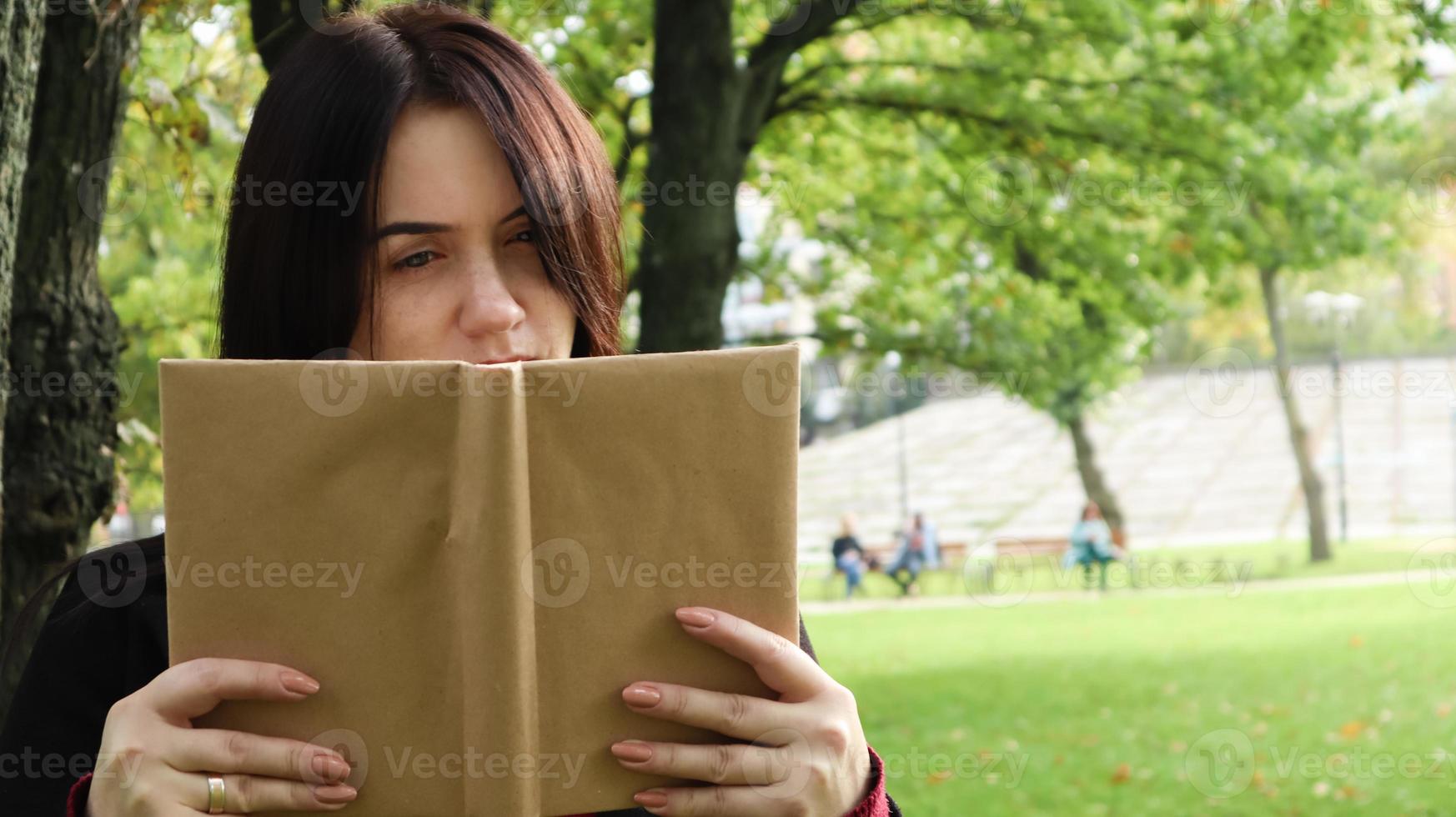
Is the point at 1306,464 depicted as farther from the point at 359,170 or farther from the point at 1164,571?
the point at 359,170

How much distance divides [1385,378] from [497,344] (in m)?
26.2

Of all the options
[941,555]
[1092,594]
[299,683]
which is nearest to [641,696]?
[299,683]

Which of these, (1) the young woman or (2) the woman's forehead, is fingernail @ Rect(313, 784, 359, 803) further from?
(2) the woman's forehead

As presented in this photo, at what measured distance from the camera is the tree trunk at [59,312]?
9.14 ft

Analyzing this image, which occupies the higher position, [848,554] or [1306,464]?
[1306,464]

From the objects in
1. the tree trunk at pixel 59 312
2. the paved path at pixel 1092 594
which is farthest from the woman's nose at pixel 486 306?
the paved path at pixel 1092 594

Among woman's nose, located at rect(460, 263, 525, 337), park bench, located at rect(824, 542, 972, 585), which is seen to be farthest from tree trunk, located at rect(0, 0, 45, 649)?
park bench, located at rect(824, 542, 972, 585)

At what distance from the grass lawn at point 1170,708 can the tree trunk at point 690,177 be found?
9.79 ft

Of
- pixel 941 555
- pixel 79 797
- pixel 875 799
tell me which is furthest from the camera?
pixel 941 555

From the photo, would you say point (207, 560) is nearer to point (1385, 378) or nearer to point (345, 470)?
point (345, 470)

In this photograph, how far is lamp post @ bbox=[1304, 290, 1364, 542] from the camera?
22422 millimetres

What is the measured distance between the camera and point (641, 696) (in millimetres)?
1284

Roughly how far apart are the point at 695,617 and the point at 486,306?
1.63 ft

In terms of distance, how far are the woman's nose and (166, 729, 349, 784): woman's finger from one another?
0.53m
